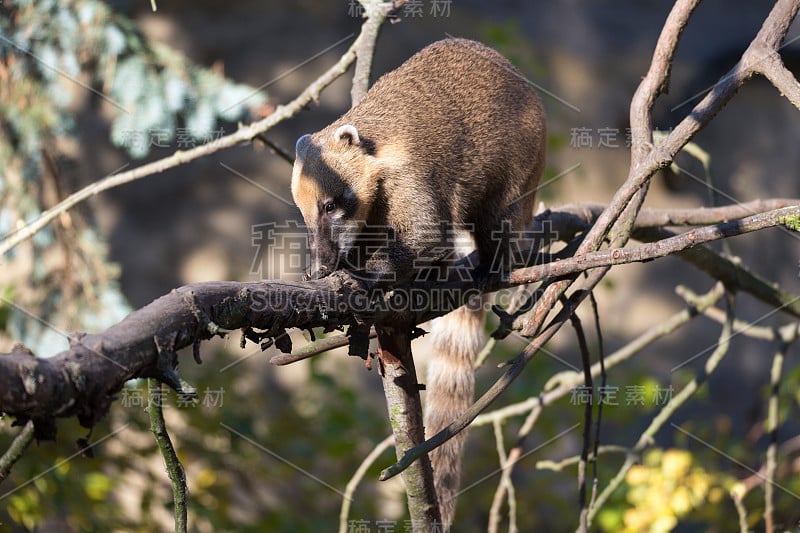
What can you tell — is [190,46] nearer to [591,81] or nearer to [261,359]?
[261,359]

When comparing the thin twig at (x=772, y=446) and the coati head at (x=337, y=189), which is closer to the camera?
the coati head at (x=337, y=189)

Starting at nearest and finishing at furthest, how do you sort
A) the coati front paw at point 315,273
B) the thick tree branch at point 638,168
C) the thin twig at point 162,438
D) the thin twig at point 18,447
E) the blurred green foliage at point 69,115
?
the thin twig at point 18,447 < the thin twig at point 162,438 < the thick tree branch at point 638,168 < the coati front paw at point 315,273 < the blurred green foliage at point 69,115

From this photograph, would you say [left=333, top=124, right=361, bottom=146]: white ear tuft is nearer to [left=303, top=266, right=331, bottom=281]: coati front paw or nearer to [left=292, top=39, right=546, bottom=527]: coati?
[left=292, top=39, right=546, bottom=527]: coati

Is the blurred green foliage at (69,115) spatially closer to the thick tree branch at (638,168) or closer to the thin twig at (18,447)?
the thick tree branch at (638,168)

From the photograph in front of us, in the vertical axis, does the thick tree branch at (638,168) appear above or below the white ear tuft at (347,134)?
below

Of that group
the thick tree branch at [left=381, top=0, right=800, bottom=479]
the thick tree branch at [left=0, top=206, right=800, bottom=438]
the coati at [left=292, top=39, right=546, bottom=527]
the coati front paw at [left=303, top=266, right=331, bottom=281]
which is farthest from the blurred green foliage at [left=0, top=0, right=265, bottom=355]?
the thick tree branch at [left=0, top=206, right=800, bottom=438]

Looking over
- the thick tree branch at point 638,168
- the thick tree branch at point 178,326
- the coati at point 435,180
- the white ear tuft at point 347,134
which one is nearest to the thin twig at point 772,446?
A: the coati at point 435,180

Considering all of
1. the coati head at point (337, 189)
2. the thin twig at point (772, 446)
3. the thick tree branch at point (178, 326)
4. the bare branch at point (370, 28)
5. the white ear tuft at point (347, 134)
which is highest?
the bare branch at point (370, 28)

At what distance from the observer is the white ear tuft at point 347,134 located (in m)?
2.89

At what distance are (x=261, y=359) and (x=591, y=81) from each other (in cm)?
351

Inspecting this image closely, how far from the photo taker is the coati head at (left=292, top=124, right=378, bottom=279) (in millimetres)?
2844

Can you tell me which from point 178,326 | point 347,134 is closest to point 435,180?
point 347,134

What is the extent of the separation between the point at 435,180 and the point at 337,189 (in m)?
0.37

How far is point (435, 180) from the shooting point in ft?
9.96
